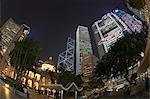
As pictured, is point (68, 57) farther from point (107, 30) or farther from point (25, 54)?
point (25, 54)

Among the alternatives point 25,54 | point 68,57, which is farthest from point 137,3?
point 68,57

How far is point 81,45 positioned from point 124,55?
8893 cm

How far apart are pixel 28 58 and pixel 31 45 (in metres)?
1.47

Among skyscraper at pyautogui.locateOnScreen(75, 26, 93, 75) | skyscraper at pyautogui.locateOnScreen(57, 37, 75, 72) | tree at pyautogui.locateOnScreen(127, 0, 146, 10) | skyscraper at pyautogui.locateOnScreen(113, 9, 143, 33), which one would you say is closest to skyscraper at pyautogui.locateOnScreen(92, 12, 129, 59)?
skyscraper at pyautogui.locateOnScreen(113, 9, 143, 33)

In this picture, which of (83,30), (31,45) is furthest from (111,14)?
(31,45)

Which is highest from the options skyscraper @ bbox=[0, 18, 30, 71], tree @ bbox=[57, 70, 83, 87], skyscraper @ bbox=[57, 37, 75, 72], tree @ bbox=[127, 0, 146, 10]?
skyscraper @ bbox=[57, 37, 75, 72]

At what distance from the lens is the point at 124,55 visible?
27422mm

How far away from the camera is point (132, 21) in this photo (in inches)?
3538

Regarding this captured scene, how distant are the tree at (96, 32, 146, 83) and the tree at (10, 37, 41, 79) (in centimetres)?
718

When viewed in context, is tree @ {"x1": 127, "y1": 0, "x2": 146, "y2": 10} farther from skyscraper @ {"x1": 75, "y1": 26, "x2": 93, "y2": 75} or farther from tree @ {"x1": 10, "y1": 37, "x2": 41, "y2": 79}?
skyscraper @ {"x1": 75, "y1": 26, "x2": 93, "y2": 75}

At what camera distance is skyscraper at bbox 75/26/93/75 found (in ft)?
343

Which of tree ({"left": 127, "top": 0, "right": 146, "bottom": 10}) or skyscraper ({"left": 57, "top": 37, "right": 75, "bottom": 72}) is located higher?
skyscraper ({"left": 57, "top": 37, "right": 75, "bottom": 72})

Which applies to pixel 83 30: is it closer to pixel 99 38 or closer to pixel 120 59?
pixel 99 38

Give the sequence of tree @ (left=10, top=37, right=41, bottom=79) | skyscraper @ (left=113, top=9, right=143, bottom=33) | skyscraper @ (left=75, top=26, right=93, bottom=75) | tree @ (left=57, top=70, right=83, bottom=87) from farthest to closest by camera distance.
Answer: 1. skyscraper @ (left=75, top=26, right=93, bottom=75)
2. skyscraper @ (left=113, top=9, right=143, bottom=33)
3. tree @ (left=57, top=70, right=83, bottom=87)
4. tree @ (left=10, top=37, right=41, bottom=79)
